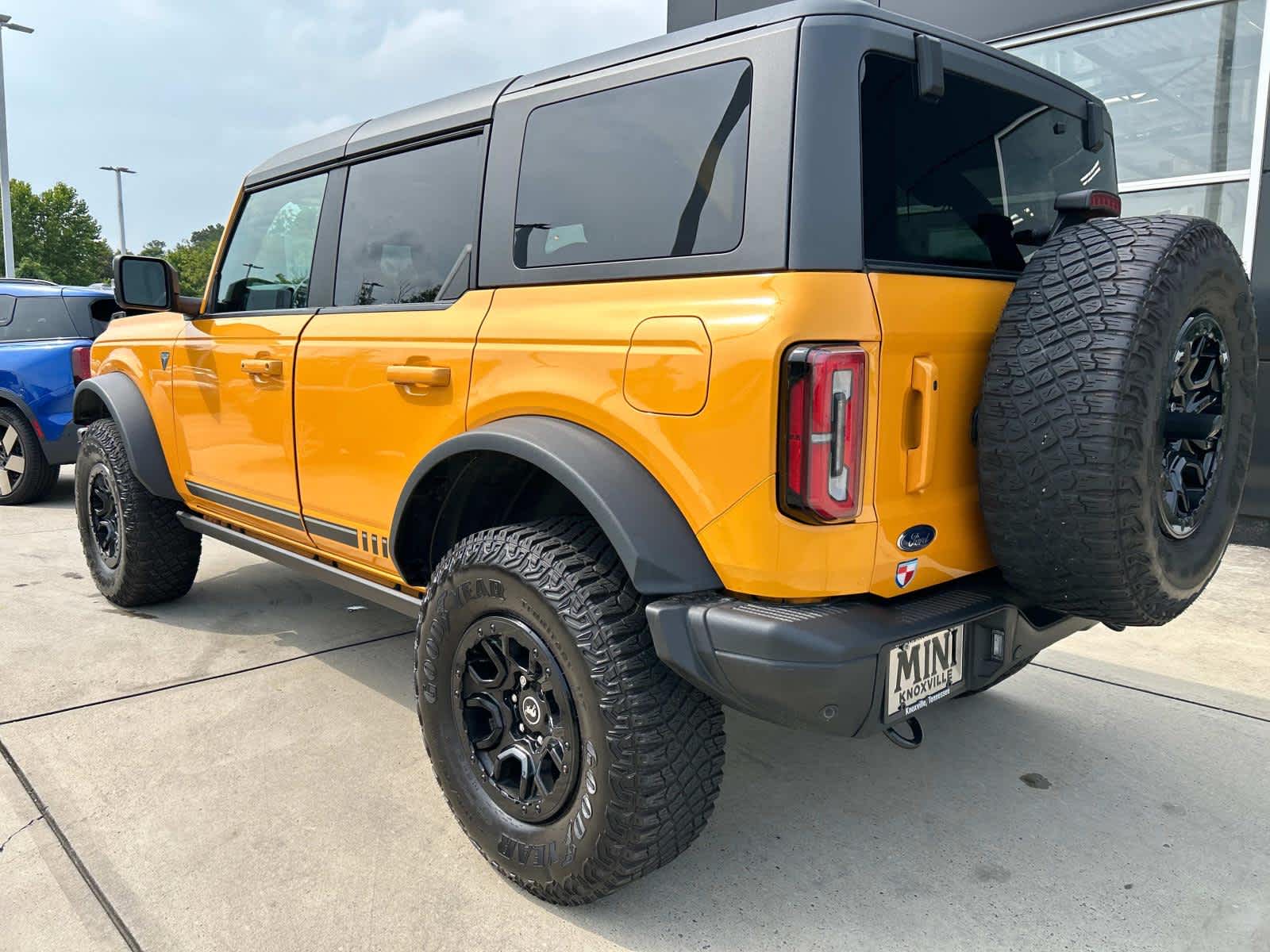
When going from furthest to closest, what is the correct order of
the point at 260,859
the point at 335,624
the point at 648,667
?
the point at 335,624
the point at 260,859
the point at 648,667

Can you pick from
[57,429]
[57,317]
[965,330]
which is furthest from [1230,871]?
[57,317]

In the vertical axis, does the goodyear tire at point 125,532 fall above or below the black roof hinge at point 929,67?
below

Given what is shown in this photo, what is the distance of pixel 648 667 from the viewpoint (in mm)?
1906

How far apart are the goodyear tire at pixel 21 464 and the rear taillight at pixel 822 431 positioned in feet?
23.6

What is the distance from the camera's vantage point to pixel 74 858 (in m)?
2.27

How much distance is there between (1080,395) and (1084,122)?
126 cm

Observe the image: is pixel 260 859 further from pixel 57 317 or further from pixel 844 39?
pixel 57 317

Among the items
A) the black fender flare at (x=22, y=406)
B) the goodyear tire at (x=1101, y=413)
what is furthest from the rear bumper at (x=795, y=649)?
the black fender flare at (x=22, y=406)

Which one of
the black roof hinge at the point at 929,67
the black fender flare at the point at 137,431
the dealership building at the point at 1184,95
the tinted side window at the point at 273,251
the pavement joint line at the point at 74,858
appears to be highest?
the dealership building at the point at 1184,95

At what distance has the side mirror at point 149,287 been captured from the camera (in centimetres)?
357

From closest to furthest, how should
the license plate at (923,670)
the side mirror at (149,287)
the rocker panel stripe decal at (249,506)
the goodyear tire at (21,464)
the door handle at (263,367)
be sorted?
the license plate at (923,670) → the door handle at (263,367) → the rocker panel stripe decal at (249,506) → the side mirror at (149,287) → the goodyear tire at (21,464)

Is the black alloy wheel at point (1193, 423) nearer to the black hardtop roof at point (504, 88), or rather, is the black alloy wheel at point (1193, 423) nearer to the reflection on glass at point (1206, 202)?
the black hardtop roof at point (504, 88)

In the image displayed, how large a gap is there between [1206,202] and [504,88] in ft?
19.0

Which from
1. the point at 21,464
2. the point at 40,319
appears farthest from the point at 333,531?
the point at 40,319
